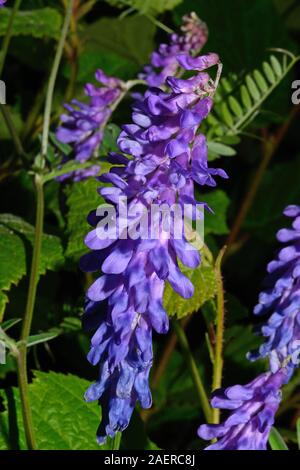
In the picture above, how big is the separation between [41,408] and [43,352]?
54cm

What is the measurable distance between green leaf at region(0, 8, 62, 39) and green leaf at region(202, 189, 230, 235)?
1.81 ft

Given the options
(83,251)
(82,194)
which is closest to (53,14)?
(82,194)

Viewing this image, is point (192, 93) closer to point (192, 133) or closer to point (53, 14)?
point (192, 133)

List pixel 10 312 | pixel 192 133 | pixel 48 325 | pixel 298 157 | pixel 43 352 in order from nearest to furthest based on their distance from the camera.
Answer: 1. pixel 192 133
2. pixel 48 325
3. pixel 10 312
4. pixel 43 352
5. pixel 298 157

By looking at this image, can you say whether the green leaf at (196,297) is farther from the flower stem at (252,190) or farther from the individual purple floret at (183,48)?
the flower stem at (252,190)

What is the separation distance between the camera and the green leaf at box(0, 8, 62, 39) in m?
1.99

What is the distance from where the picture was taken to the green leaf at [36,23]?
6.51 ft

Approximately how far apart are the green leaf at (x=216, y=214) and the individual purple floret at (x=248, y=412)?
0.62 m

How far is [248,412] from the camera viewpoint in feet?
3.95

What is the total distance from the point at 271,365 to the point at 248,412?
0.26ft

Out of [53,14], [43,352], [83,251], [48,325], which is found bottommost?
[43,352]

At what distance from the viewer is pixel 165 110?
0.98 m

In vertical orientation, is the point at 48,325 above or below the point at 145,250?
below

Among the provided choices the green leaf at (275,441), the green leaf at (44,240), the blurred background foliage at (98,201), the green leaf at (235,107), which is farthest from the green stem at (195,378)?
the green leaf at (235,107)
